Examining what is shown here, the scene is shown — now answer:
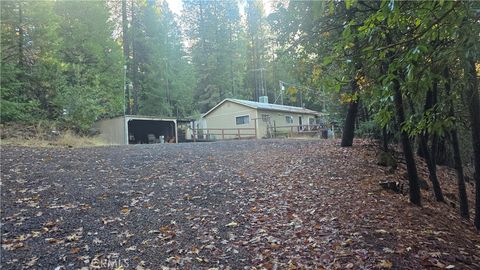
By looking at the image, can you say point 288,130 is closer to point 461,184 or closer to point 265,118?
point 265,118

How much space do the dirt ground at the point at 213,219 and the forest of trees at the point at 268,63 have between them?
138cm

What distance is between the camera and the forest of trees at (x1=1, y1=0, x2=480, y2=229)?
3.22m

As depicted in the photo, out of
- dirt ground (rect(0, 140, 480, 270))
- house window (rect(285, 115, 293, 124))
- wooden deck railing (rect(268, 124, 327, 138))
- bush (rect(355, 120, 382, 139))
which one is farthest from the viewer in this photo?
house window (rect(285, 115, 293, 124))

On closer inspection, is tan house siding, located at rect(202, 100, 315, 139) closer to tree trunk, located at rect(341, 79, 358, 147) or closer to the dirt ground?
tree trunk, located at rect(341, 79, 358, 147)

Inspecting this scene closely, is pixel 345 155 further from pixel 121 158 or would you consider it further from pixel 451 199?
pixel 121 158

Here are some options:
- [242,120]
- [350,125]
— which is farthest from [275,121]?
[350,125]

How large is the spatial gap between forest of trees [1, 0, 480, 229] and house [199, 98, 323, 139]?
530 cm

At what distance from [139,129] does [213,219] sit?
887 inches

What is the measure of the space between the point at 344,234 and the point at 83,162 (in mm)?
6399

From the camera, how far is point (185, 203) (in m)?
5.57

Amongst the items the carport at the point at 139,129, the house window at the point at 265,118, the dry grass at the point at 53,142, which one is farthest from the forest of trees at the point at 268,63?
the house window at the point at 265,118

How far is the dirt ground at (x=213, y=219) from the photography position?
360cm

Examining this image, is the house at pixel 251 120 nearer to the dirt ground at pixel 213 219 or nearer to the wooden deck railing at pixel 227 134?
the wooden deck railing at pixel 227 134

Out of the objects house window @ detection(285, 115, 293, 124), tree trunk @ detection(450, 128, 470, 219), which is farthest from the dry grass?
house window @ detection(285, 115, 293, 124)
